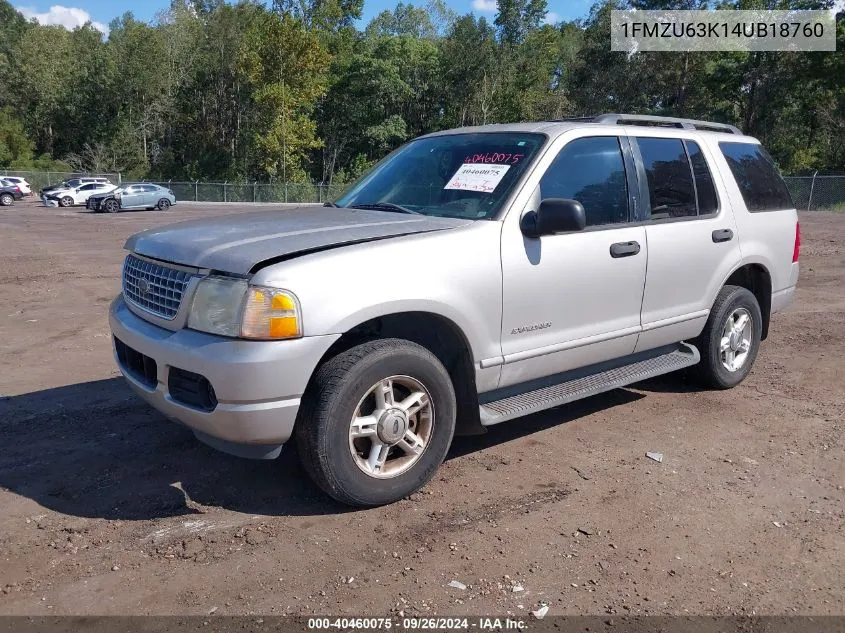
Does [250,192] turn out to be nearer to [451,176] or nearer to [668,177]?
[668,177]

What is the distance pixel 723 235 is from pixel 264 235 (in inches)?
133

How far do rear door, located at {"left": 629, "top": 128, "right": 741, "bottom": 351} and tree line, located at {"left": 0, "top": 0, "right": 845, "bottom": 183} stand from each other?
1817 inches

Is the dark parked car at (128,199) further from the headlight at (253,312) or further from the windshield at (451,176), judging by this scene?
the headlight at (253,312)

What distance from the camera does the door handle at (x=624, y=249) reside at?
4555mm

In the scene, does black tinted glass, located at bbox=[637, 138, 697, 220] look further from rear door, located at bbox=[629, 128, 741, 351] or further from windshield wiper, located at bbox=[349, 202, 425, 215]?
windshield wiper, located at bbox=[349, 202, 425, 215]

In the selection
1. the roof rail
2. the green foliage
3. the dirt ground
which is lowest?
the dirt ground

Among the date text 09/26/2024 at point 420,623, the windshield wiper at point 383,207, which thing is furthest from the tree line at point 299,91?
the date text 09/26/2024 at point 420,623

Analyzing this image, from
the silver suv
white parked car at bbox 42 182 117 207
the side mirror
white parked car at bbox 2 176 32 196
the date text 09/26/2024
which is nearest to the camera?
the date text 09/26/2024

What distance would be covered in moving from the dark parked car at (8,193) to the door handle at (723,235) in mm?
44098

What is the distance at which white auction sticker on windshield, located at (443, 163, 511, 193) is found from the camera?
4.34 metres

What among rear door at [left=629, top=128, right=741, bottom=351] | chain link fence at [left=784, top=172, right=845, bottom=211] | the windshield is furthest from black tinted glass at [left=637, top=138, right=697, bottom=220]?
chain link fence at [left=784, top=172, right=845, bottom=211]

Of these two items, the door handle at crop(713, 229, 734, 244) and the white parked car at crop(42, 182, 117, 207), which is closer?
the door handle at crop(713, 229, 734, 244)

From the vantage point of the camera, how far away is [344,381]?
11.4 feet

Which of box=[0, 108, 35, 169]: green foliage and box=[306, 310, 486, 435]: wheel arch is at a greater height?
box=[0, 108, 35, 169]: green foliage
